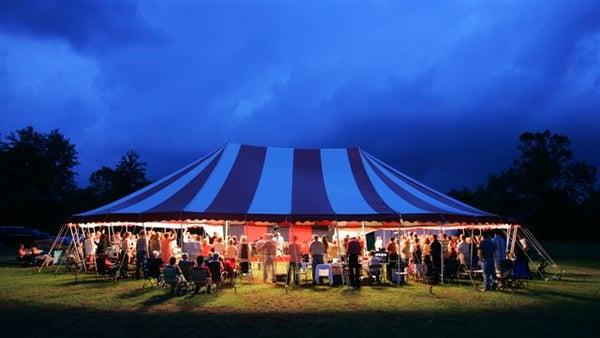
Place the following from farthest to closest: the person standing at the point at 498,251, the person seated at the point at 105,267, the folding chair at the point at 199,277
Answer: the person seated at the point at 105,267 → the person standing at the point at 498,251 → the folding chair at the point at 199,277

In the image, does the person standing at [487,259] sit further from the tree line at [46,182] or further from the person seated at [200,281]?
the tree line at [46,182]

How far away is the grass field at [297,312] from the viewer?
6.71 m

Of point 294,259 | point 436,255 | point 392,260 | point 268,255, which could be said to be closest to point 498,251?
point 436,255

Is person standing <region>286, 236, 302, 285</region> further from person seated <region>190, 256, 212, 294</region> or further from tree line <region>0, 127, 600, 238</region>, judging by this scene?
tree line <region>0, 127, 600, 238</region>

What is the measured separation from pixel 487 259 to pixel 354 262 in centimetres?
266

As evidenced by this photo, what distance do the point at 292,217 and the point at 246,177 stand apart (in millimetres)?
2390

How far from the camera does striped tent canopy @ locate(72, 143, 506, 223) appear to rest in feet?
36.7

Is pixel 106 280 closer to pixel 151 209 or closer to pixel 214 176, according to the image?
pixel 151 209

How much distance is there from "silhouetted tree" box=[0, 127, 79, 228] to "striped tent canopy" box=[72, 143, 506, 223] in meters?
33.0

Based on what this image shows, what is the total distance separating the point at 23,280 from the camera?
42.2ft

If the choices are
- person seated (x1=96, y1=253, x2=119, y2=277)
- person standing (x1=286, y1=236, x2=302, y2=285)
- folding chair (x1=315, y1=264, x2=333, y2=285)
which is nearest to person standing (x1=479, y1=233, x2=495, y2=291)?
folding chair (x1=315, y1=264, x2=333, y2=285)

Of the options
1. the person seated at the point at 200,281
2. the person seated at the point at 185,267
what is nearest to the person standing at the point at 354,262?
the person seated at the point at 200,281

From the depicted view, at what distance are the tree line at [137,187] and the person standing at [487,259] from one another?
114 ft

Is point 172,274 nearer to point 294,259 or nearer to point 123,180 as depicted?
point 294,259
